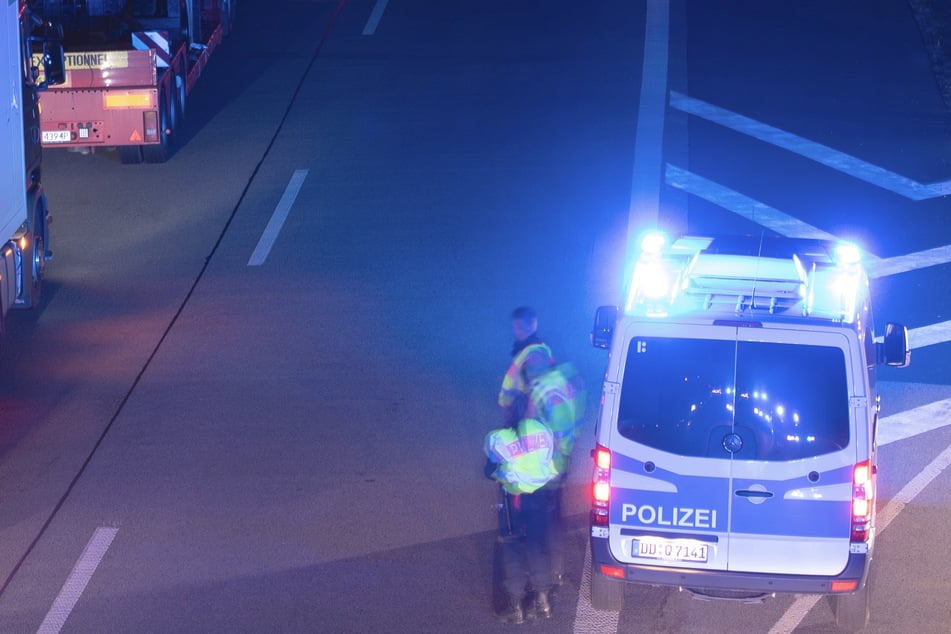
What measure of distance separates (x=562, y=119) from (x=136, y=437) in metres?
10.00

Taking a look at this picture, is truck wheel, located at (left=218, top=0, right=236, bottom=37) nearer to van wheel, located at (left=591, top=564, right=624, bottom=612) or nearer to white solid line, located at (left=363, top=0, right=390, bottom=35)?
white solid line, located at (left=363, top=0, right=390, bottom=35)

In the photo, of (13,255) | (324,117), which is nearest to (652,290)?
(13,255)

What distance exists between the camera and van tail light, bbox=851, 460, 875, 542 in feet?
25.2

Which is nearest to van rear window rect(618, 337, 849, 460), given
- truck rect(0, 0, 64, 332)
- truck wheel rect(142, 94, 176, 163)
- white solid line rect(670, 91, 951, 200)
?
truck rect(0, 0, 64, 332)

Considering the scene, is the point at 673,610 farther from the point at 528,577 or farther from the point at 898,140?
the point at 898,140

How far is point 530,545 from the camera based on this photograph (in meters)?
8.69

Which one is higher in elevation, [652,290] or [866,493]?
[652,290]

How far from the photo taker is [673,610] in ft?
28.9

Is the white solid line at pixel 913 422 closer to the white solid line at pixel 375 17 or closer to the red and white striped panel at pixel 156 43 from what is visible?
the red and white striped panel at pixel 156 43

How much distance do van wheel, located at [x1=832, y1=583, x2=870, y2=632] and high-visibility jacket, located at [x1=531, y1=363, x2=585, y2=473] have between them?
6.07 ft

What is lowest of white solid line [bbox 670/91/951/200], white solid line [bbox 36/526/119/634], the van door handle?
white solid line [bbox 36/526/119/634]

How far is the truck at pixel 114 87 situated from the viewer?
18562 mm

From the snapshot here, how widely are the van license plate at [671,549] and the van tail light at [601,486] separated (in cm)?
24

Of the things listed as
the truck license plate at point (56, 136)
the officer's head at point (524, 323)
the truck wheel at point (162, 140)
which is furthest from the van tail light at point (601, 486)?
the truck license plate at point (56, 136)
